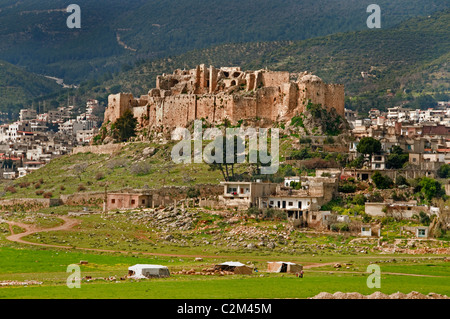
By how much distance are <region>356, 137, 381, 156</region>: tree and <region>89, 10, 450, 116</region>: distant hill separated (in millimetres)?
57600

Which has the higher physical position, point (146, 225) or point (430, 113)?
point (430, 113)

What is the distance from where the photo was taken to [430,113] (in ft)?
406

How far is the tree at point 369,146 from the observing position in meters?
74.4

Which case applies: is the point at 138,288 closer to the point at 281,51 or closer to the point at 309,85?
the point at 309,85

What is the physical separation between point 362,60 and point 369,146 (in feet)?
285

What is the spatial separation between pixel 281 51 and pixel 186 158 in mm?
92315

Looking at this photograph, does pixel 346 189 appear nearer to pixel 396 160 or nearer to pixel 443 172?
pixel 396 160

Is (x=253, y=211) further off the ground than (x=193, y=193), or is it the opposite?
(x=193, y=193)

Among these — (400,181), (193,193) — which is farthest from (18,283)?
(400,181)

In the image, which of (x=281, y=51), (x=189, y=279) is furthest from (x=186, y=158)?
(x=281, y=51)

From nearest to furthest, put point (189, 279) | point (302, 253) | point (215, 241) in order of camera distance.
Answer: point (189, 279), point (302, 253), point (215, 241)

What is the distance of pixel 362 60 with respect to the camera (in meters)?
159

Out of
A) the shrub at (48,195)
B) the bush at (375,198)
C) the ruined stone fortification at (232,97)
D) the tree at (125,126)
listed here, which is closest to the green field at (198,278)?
the bush at (375,198)
